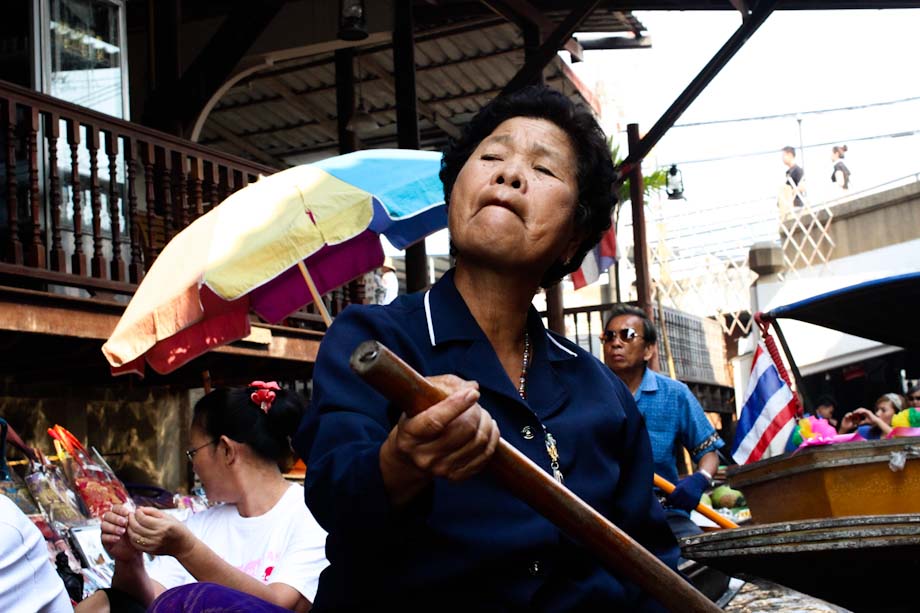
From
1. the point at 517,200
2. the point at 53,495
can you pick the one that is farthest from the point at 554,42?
the point at 517,200

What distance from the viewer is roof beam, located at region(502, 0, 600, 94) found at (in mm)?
9977

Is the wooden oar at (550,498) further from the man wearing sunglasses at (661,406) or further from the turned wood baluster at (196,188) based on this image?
the turned wood baluster at (196,188)

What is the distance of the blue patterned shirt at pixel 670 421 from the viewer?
6.17 meters

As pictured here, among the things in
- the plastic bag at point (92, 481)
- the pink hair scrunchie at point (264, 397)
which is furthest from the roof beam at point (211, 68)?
the pink hair scrunchie at point (264, 397)

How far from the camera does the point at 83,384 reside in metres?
9.37

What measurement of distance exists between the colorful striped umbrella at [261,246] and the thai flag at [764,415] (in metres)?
1.75

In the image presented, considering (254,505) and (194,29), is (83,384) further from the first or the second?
(254,505)

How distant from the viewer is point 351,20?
30.7 feet

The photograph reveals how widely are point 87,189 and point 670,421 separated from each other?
473 cm

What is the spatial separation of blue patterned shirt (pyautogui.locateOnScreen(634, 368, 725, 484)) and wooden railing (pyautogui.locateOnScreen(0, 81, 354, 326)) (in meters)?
3.38

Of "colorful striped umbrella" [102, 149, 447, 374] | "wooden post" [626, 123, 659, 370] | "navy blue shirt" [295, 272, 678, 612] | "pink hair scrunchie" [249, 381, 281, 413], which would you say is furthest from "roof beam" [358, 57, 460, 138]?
"navy blue shirt" [295, 272, 678, 612]

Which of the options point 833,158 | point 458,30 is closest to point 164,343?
point 458,30

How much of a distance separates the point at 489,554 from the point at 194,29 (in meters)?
10.5

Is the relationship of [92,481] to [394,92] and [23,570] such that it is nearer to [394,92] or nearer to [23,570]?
[23,570]
